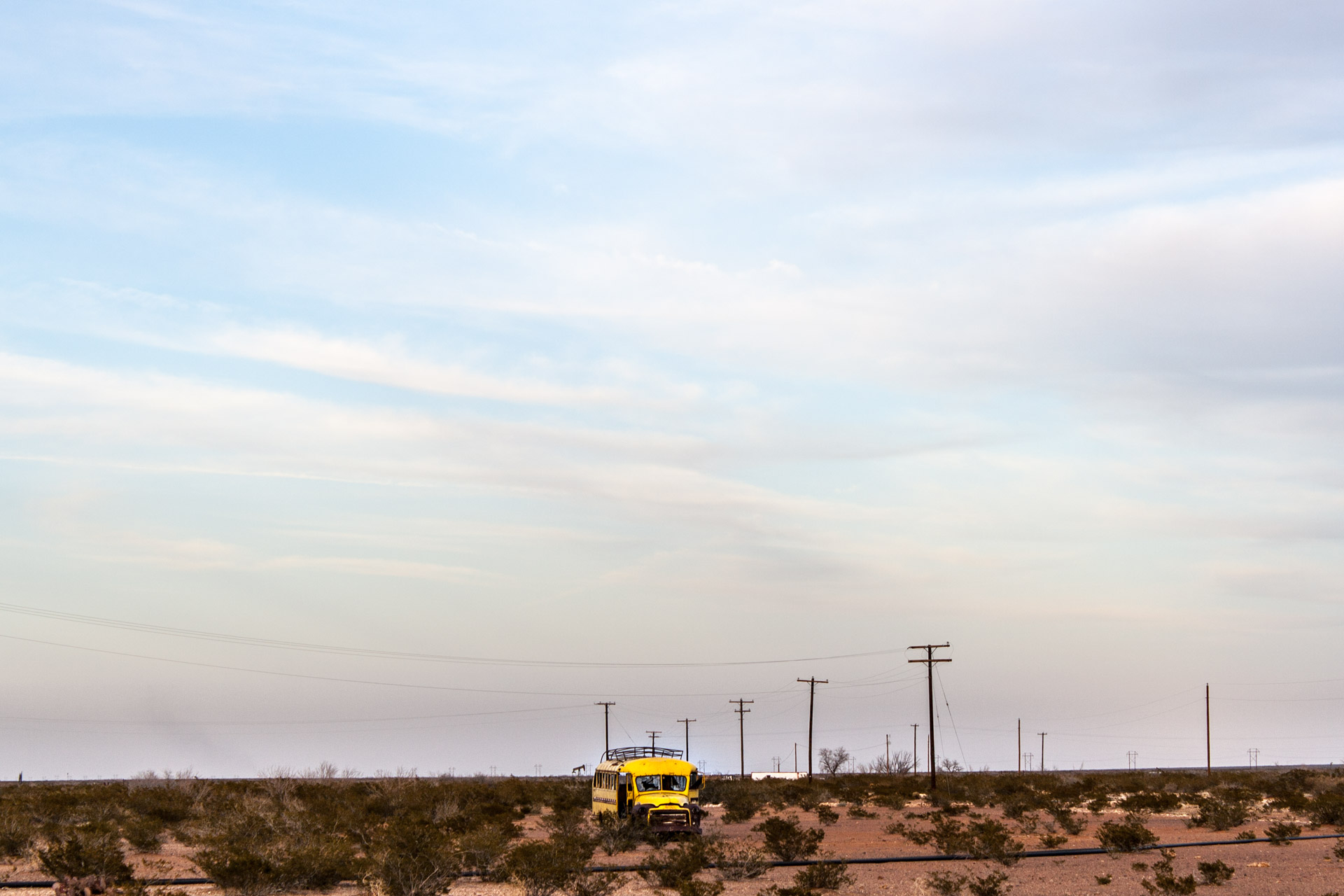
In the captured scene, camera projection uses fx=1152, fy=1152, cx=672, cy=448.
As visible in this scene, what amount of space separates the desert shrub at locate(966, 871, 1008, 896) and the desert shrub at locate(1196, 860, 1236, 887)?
170 inches

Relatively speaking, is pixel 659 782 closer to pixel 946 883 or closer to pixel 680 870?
pixel 680 870

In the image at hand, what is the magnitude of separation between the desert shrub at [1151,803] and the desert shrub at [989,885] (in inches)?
1070

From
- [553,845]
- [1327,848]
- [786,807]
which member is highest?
[553,845]

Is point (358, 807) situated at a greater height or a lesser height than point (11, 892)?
lesser

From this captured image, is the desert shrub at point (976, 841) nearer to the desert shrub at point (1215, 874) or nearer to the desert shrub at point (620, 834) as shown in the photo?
the desert shrub at point (1215, 874)

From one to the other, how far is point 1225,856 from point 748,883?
13963mm

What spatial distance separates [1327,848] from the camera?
106 feet

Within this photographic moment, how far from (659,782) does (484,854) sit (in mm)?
8951

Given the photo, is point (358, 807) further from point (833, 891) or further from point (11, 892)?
point (833, 891)

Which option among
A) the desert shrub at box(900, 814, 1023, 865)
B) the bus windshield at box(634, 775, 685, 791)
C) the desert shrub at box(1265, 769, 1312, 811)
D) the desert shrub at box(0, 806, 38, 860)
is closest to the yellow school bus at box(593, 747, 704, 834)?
the bus windshield at box(634, 775, 685, 791)

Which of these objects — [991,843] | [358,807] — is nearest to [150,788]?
[358,807]

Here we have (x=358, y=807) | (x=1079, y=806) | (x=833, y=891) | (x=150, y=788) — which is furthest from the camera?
(x=150, y=788)

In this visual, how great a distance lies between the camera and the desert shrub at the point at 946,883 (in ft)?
77.0

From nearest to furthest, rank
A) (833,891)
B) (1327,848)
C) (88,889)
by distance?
(88,889), (833,891), (1327,848)
